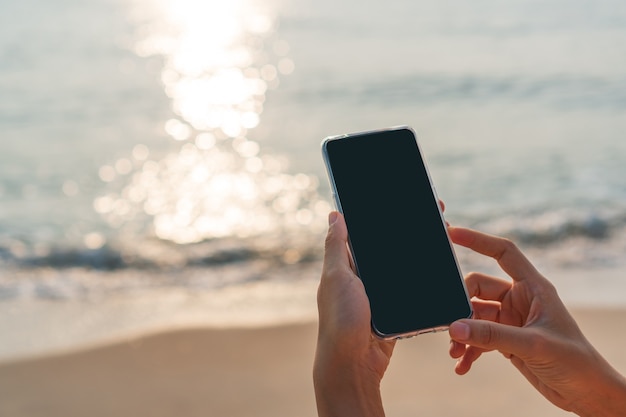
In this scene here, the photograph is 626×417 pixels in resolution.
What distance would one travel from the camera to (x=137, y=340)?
377 cm

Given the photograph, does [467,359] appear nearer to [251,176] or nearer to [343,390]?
[343,390]

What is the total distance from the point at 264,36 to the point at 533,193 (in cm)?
530

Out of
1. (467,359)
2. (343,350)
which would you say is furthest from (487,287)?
(343,350)

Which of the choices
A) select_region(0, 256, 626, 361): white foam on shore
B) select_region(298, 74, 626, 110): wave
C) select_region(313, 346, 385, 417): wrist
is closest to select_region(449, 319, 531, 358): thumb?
select_region(313, 346, 385, 417): wrist

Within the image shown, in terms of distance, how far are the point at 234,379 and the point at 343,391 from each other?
182cm

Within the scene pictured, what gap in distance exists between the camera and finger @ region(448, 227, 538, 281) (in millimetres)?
2051

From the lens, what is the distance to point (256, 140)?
710 centimetres

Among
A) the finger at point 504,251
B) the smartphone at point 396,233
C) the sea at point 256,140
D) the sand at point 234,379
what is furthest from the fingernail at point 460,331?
the sea at point 256,140

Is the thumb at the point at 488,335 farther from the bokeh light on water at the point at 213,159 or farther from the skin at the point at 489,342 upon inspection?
the bokeh light on water at the point at 213,159

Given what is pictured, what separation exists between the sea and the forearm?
2297 mm

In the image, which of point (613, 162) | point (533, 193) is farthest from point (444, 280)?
point (613, 162)

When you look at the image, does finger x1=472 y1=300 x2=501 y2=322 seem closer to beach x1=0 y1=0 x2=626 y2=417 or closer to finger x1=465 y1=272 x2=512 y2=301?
finger x1=465 y1=272 x2=512 y2=301

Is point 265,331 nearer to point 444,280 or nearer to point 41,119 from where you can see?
point 444,280

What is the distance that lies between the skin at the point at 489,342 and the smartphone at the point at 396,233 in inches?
2.9
